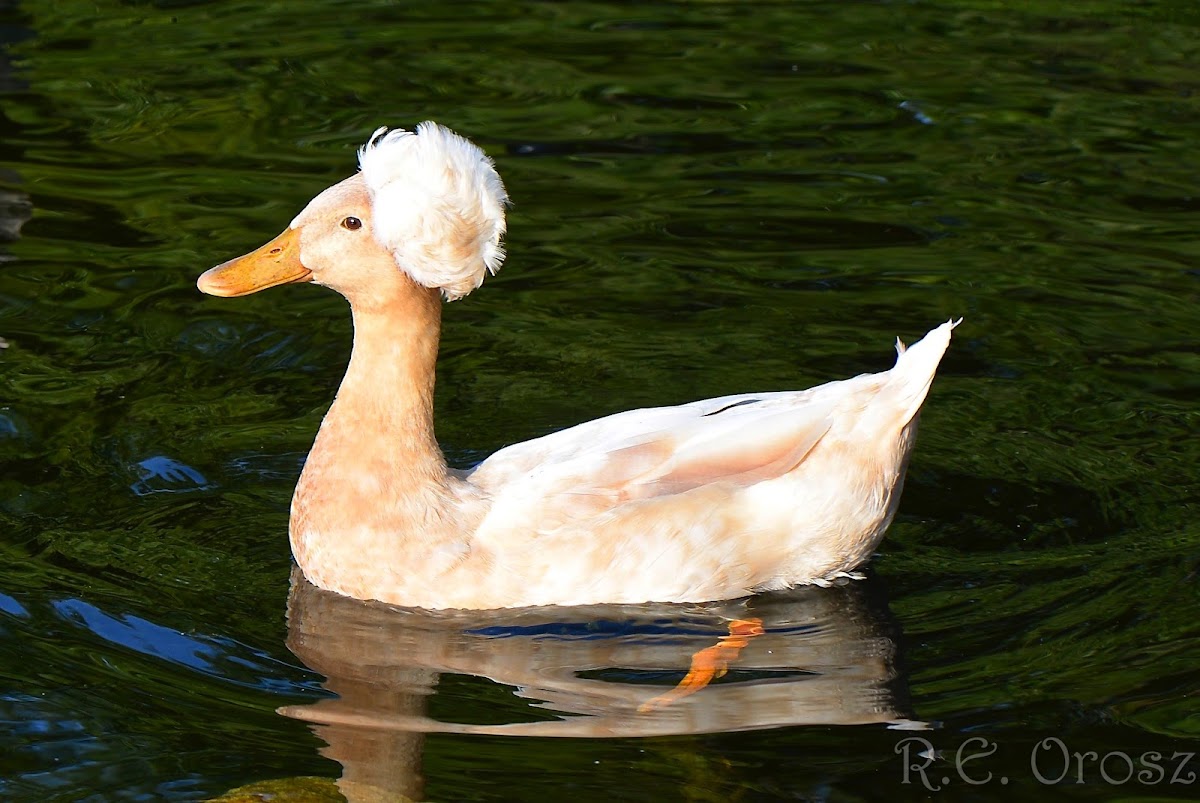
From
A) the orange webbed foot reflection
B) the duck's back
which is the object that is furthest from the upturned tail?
the orange webbed foot reflection

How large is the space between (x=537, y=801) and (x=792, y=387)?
3336 mm

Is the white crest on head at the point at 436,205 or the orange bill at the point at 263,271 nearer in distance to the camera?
the white crest on head at the point at 436,205

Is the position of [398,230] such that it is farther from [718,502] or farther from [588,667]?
[588,667]

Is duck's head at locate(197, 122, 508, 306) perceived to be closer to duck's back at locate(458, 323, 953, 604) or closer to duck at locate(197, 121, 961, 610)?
duck at locate(197, 121, 961, 610)

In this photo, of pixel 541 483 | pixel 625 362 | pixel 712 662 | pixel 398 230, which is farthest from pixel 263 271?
pixel 625 362

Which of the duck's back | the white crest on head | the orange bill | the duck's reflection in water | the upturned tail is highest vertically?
the white crest on head

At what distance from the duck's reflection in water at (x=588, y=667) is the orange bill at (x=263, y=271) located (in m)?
1.07

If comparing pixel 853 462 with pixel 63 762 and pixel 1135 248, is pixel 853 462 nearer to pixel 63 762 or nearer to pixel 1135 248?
pixel 63 762

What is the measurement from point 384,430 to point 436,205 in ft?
2.93

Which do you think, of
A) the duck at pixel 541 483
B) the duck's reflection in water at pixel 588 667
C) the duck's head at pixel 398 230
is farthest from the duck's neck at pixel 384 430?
the duck's reflection in water at pixel 588 667

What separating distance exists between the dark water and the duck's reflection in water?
2 cm

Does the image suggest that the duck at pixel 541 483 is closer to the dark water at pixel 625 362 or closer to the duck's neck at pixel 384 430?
the duck's neck at pixel 384 430

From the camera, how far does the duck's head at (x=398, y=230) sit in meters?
5.88

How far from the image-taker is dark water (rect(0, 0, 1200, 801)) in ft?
17.2
